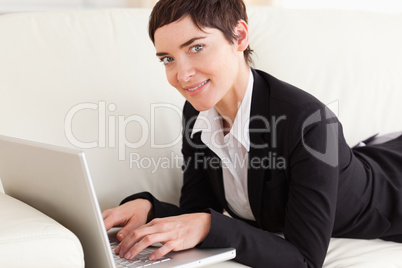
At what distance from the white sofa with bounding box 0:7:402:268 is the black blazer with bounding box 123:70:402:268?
0.34 ft

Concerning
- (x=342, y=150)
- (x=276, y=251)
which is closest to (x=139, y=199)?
(x=276, y=251)

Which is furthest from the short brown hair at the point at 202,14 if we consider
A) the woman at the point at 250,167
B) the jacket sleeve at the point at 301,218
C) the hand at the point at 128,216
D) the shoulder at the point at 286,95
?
the hand at the point at 128,216

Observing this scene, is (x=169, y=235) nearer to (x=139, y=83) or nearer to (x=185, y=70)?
(x=185, y=70)

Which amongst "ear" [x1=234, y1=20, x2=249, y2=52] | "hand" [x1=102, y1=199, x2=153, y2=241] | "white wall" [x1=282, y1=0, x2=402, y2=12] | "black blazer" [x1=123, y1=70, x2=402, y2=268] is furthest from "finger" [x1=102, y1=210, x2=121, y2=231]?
"white wall" [x1=282, y1=0, x2=402, y2=12]

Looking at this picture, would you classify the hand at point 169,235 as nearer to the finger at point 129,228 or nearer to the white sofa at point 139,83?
the finger at point 129,228

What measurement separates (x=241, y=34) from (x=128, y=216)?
1.70ft

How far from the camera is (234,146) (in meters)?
1.45

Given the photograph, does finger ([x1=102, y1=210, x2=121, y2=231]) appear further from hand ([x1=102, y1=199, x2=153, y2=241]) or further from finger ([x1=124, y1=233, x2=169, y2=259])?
finger ([x1=124, y1=233, x2=169, y2=259])

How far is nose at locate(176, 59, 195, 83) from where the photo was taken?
4.22 ft

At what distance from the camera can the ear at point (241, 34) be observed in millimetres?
1354

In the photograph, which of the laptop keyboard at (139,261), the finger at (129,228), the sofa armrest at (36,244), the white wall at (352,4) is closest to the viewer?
the sofa armrest at (36,244)

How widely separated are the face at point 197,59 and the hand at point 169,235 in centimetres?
29

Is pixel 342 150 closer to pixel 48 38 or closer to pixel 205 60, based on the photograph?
pixel 205 60

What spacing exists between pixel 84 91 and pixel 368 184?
819 mm
